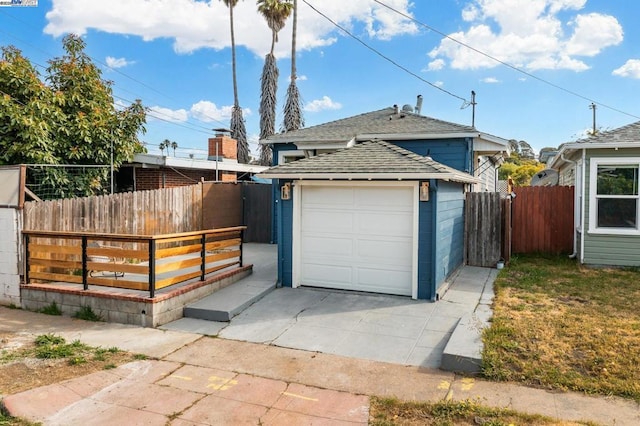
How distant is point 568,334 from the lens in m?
5.67

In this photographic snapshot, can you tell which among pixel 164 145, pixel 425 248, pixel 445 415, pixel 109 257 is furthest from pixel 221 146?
pixel 445 415

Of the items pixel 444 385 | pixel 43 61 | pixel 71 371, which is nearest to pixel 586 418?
pixel 444 385

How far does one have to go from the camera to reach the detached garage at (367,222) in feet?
25.1

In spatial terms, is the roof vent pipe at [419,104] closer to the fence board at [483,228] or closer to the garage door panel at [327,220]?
the fence board at [483,228]

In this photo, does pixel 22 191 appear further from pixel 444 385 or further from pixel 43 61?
pixel 444 385

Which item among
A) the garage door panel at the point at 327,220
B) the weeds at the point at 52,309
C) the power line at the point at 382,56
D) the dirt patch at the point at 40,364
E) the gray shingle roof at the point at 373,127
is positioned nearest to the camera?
the dirt patch at the point at 40,364

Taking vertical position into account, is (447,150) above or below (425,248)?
above

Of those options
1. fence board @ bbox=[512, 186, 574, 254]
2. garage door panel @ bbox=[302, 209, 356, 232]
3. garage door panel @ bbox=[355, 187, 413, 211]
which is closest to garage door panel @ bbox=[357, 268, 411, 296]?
garage door panel @ bbox=[302, 209, 356, 232]

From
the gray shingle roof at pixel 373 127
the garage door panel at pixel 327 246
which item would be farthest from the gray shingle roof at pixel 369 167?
the gray shingle roof at pixel 373 127

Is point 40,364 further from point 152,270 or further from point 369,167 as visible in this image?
point 369,167

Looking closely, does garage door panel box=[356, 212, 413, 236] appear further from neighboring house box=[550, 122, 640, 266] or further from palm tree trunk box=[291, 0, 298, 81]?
palm tree trunk box=[291, 0, 298, 81]

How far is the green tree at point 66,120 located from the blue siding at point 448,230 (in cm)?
819

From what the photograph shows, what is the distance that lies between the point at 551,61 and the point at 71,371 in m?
18.0

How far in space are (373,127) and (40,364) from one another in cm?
988
